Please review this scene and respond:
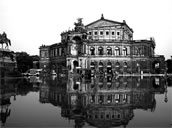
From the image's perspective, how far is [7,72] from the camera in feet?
142

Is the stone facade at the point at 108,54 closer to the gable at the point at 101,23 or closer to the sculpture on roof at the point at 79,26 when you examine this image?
the sculpture on roof at the point at 79,26

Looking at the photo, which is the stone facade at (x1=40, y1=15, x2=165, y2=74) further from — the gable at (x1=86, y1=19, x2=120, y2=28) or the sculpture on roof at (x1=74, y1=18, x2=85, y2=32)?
the gable at (x1=86, y1=19, x2=120, y2=28)

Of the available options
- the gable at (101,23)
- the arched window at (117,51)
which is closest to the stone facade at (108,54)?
the arched window at (117,51)

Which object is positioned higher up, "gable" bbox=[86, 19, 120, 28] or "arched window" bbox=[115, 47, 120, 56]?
"gable" bbox=[86, 19, 120, 28]

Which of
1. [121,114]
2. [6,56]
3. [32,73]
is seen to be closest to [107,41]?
[32,73]

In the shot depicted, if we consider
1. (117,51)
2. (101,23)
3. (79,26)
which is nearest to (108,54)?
(117,51)

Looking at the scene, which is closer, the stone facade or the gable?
the stone facade

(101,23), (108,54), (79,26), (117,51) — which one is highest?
(101,23)

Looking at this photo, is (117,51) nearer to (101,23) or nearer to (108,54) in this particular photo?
(108,54)

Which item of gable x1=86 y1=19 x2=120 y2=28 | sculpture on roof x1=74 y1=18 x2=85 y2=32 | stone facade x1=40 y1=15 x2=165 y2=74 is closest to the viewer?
stone facade x1=40 y1=15 x2=165 y2=74

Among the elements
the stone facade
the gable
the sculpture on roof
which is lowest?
the stone facade

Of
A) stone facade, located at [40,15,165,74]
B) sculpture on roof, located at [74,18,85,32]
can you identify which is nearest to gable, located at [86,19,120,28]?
sculpture on roof, located at [74,18,85,32]

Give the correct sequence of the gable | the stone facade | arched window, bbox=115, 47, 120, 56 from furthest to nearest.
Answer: the gable < arched window, bbox=115, 47, 120, 56 < the stone facade

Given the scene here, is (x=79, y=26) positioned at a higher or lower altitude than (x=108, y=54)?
higher
